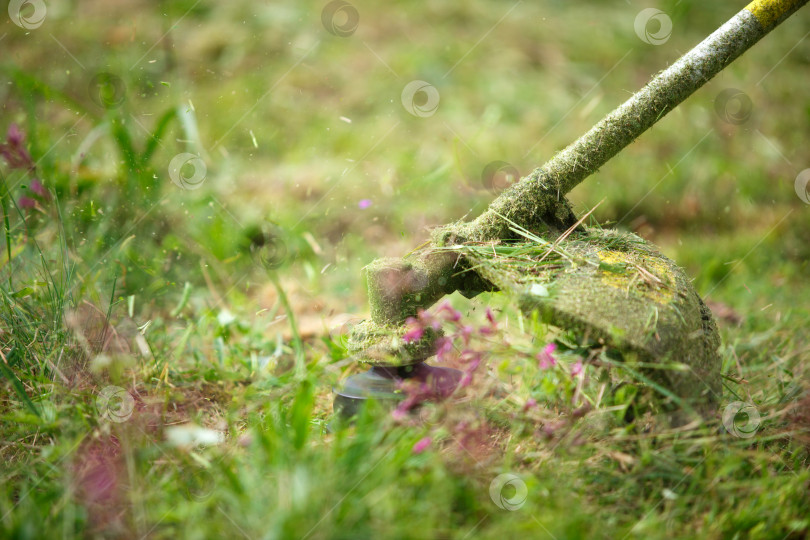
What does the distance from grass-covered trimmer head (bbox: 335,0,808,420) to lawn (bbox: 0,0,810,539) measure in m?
0.14

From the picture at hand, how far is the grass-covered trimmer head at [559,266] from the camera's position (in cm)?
169

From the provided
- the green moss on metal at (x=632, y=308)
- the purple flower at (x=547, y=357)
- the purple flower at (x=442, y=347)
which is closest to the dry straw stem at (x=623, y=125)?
the green moss on metal at (x=632, y=308)

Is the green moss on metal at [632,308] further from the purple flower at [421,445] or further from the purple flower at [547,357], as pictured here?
the purple flower at [421,445]

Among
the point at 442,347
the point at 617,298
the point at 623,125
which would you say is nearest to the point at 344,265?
the point at 442,347

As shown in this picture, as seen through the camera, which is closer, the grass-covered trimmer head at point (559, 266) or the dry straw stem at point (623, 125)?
the grass-covered trimmer head at point (559, 266)

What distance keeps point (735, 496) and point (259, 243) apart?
262cm

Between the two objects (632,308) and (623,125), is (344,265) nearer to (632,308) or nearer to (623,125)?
(623,125)

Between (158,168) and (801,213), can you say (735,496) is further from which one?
(801,213)

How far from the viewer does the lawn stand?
1543mm

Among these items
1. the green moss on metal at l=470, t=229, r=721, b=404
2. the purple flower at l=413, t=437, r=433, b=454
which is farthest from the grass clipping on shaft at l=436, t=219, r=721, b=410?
the purple flower at l=413, t=437, r=433, b=454

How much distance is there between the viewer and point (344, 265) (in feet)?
11.6

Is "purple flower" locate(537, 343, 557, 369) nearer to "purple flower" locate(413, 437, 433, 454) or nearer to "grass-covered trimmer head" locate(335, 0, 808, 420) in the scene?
"grass-covered trimmer head" locate(335, 0, 808, 420)

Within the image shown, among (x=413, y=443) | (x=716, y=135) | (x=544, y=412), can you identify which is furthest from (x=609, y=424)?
(x=716, y=135)

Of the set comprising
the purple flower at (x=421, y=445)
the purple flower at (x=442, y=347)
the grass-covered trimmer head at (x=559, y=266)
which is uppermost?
the grass-covered trimmer head at (x=559, y=266)
